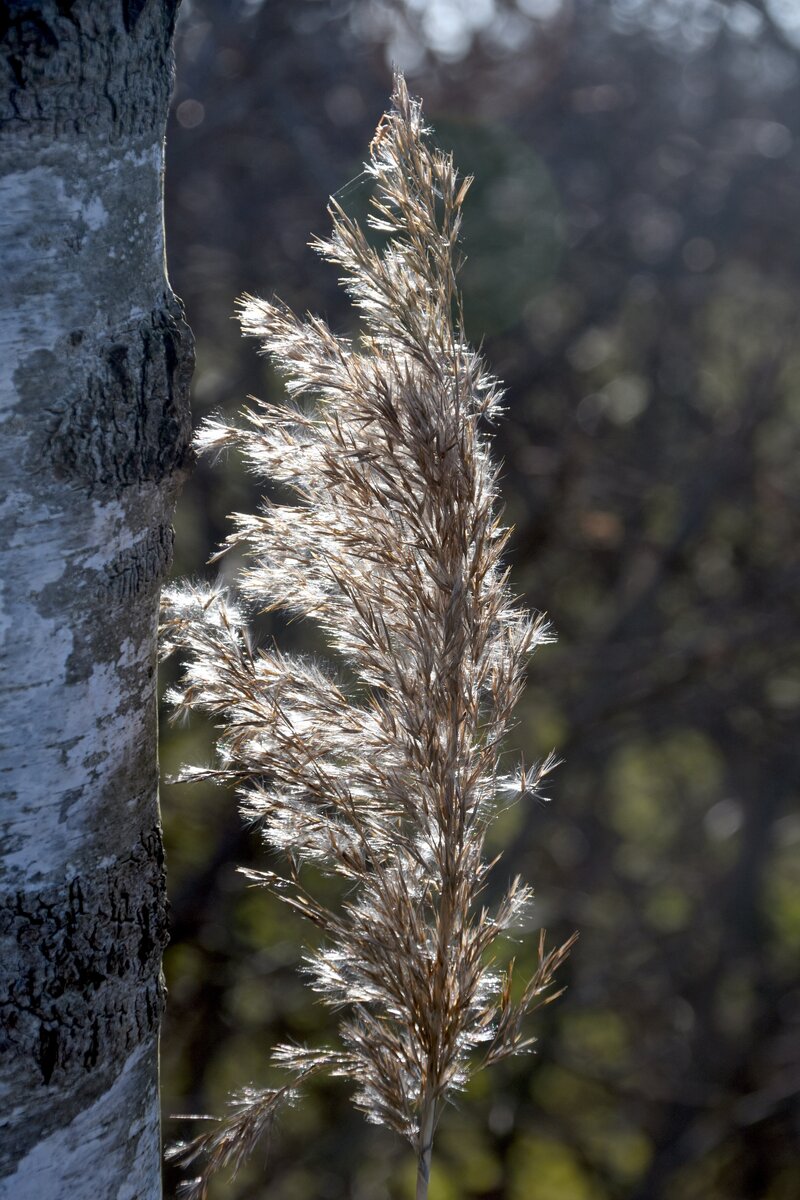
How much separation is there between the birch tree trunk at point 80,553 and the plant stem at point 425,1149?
293mm

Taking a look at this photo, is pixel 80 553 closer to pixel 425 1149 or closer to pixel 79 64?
pixel 79 64

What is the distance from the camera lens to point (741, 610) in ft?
9.26

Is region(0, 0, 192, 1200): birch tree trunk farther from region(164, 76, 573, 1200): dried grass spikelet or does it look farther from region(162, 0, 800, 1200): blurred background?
region(162, 0, 800, 1200): blurred background

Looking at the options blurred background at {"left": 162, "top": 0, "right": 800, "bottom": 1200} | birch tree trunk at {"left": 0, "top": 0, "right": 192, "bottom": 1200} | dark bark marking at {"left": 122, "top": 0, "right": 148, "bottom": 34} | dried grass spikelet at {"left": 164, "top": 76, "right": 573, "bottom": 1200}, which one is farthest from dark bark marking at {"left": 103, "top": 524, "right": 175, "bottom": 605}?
blurred background at {"left": 162, "top": 0, "right": 800, "bottom": 1200}

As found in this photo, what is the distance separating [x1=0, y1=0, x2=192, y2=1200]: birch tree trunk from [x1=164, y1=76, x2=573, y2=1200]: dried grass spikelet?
0.65ft

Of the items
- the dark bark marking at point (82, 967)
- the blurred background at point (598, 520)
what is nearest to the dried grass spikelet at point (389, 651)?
the dark bark marking at point (82, 967)

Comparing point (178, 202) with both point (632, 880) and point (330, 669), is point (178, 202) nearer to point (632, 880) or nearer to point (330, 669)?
point (330, 669)

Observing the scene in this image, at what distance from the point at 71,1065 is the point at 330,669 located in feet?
1.84

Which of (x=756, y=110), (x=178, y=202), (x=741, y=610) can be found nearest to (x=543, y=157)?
(x=756, y=110)

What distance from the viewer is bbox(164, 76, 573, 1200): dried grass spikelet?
0.92 m

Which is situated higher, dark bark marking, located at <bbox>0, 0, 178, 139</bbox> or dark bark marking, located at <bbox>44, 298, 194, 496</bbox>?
dark bark marking, located at <bbox>0, 0, 178, 139</bbox>

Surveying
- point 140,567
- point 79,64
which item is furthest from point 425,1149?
point 79,64

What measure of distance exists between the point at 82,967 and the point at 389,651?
1.29ft

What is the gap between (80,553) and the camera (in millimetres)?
707
